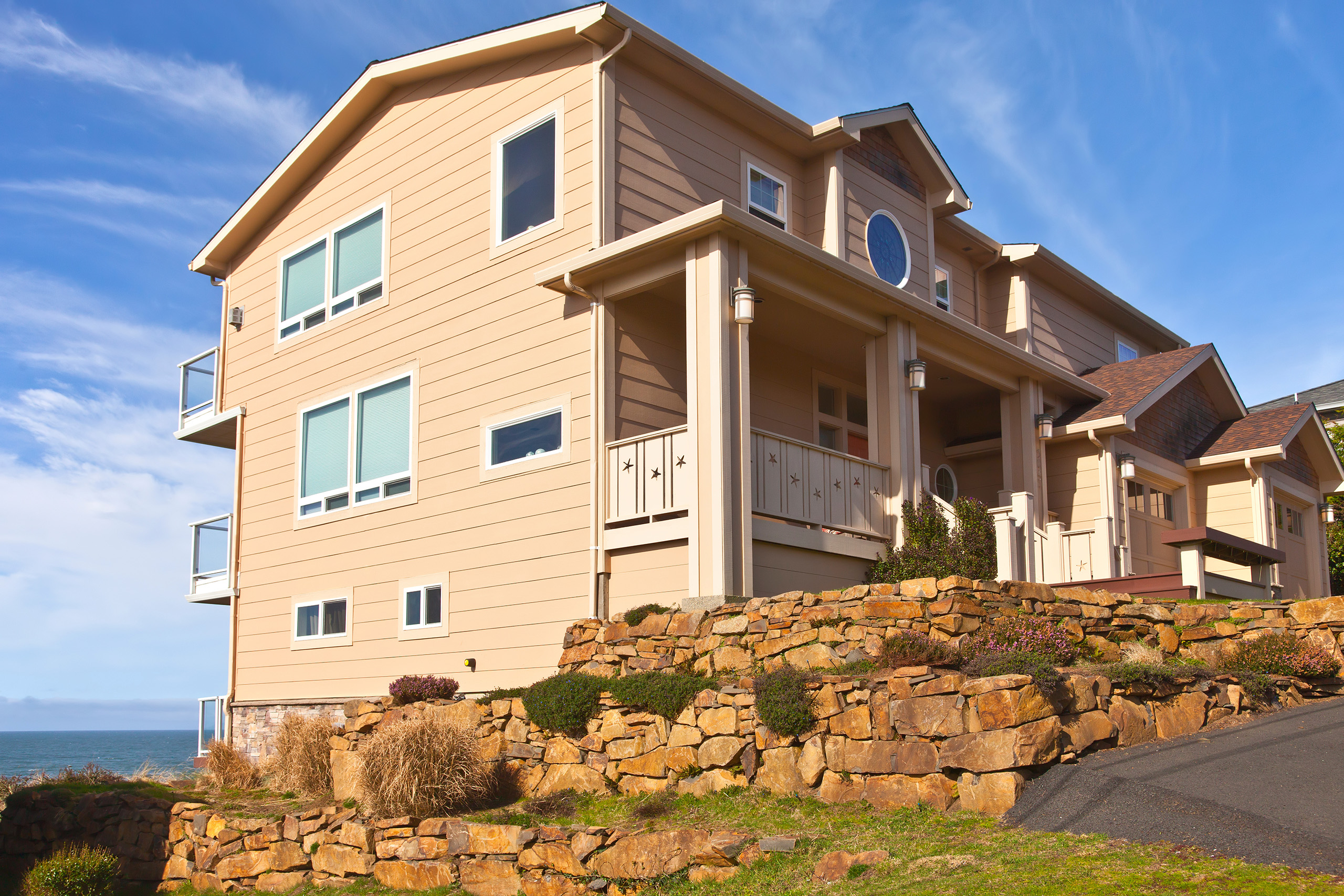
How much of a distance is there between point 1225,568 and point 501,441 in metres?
11.2

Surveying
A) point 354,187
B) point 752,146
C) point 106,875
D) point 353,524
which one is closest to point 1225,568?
point 752,146

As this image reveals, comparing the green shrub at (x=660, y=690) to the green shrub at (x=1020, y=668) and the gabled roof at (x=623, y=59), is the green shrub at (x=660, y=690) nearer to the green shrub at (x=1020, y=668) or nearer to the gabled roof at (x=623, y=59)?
the green shrub at (x=1020, y=668)

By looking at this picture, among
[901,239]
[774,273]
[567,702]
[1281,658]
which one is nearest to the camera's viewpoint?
[1281,658]

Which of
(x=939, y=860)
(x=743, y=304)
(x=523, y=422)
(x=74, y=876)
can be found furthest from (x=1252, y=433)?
(x=74, y=876)

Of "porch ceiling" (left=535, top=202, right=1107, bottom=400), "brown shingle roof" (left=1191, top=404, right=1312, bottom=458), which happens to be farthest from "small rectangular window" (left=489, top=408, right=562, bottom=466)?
"brown shingle roof" (left=1191, top=404, right=1312, bottom=458)

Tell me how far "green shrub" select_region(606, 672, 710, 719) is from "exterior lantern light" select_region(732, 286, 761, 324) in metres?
3.72

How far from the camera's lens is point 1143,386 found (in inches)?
701

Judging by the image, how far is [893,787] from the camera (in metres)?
8.20

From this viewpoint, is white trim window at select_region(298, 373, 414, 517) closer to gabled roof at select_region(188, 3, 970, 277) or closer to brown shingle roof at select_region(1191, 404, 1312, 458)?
gabled roof at select_region(188, 3, 970, 277)

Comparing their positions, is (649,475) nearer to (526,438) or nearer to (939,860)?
(526,438)

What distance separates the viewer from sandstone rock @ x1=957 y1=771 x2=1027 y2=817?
25.1 feet

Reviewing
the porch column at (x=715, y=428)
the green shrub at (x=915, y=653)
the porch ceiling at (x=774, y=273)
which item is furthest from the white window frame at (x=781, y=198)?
the green shrub at (x=915, y=653)

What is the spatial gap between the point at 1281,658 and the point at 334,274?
1408cm

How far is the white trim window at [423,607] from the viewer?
14164 millimetres
